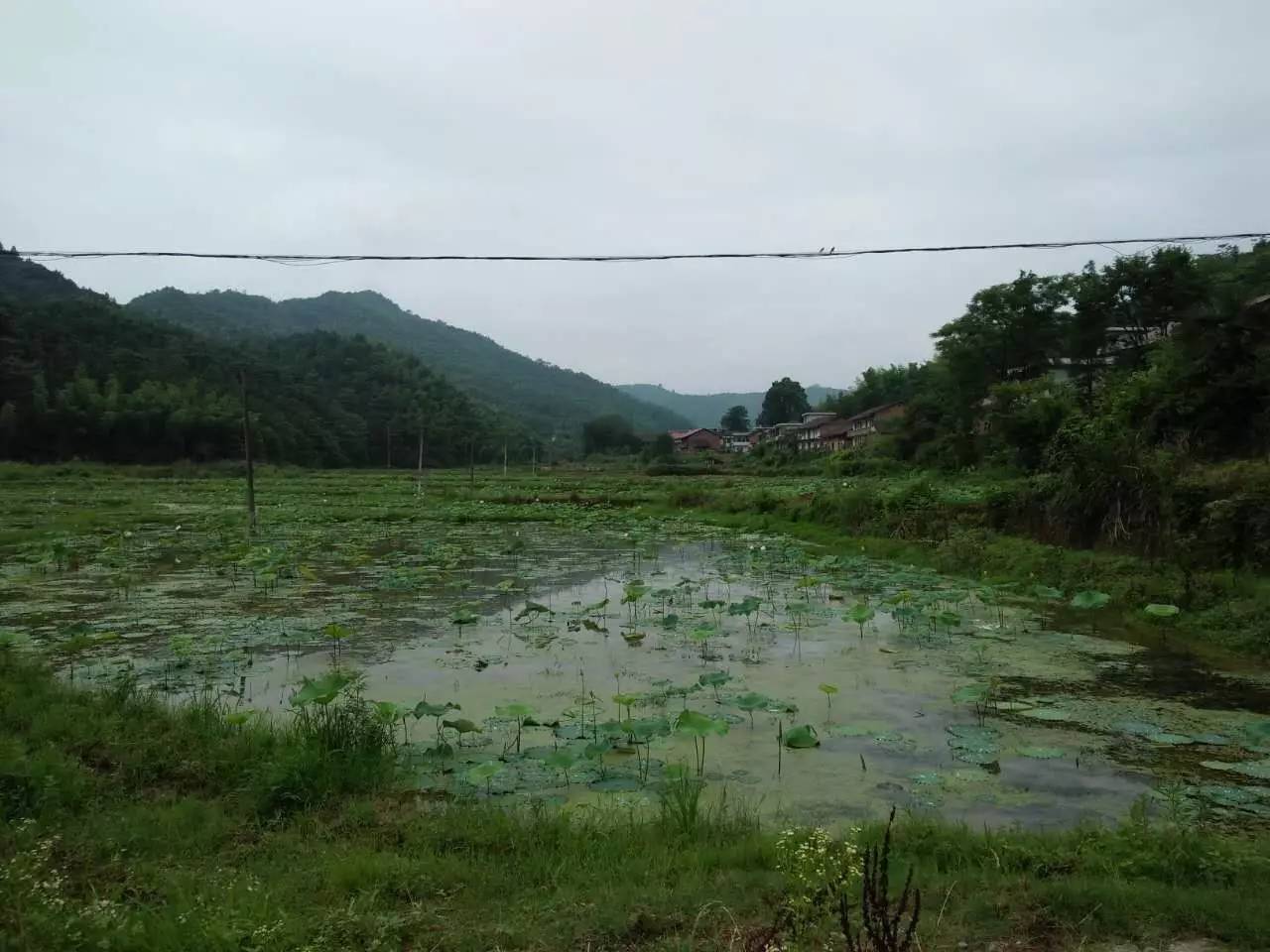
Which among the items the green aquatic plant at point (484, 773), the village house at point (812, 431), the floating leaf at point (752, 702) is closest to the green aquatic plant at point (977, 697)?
the floating leaf at point (752, 702)

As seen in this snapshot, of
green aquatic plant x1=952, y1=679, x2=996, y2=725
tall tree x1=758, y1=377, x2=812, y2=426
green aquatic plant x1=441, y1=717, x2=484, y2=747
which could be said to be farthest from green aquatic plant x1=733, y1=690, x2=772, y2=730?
tall tree x1=758, y1=377, x2=812, y2=426

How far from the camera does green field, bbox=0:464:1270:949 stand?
11.3 ft

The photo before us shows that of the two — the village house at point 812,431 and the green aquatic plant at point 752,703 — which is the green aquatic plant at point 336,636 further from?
the village house at point 812,431

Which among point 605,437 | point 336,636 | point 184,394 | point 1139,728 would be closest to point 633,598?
point 336,636

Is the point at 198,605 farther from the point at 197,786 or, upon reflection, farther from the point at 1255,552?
the point at 1255,552

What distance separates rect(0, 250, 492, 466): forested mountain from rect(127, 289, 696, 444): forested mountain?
72.2 feet

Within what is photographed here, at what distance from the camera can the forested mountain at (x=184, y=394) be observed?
164ft

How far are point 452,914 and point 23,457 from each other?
58688 millimetres

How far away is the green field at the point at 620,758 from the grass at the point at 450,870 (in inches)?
0.8

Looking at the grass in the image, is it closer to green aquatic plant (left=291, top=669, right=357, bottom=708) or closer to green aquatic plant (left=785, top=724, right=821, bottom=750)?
green aquatic plant (left=291, top=669, right=357, bottom=708)

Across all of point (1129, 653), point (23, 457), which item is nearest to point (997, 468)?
point (1129, 653)

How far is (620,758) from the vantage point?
575 cm

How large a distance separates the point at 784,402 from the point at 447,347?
73.3m

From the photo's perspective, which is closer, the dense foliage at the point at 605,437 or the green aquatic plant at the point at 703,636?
the green aquatic plant at the point at 703,636
